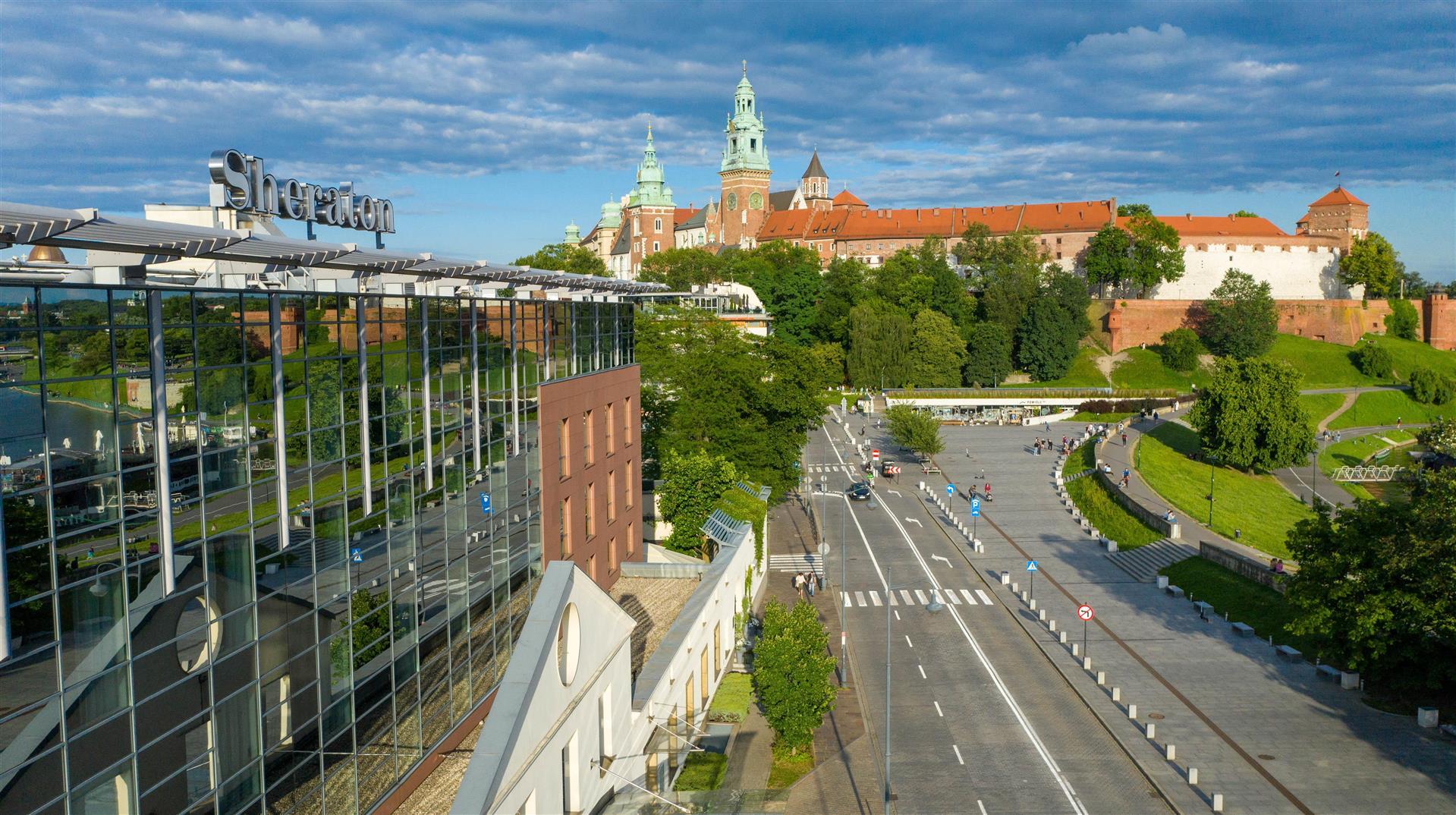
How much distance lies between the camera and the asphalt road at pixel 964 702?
30.2 m

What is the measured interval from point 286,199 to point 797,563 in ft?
140

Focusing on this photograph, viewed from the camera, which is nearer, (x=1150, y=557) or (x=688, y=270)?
(x=1150, y=557)

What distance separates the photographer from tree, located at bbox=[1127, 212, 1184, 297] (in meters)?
141

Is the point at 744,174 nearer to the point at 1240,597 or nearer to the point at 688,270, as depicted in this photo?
the point at 688,270

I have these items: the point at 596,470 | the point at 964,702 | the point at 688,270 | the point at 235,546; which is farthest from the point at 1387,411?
the point at 235,546

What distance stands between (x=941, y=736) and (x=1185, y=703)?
8.93 metres

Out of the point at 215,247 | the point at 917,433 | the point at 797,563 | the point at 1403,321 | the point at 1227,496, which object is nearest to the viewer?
the point at 215,247

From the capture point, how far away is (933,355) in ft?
396

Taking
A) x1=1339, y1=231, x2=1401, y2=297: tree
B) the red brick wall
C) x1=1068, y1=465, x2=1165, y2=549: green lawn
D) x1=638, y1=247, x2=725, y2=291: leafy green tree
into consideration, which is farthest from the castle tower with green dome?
the red brick wall

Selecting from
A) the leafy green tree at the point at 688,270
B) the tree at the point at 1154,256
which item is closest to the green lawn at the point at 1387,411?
the tree at the point at 1154,256

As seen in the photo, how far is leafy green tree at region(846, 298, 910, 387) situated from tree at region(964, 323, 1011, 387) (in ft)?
30.2

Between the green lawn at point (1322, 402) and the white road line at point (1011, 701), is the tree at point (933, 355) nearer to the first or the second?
the green lawn at point (1322, 402)

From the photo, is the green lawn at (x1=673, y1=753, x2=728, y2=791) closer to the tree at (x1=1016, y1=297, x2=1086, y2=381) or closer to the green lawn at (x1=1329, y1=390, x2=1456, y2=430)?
the green lawn at (x1=1329, y1=390, x2=1456, y2=430)

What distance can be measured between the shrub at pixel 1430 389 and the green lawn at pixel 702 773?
11127 cm
